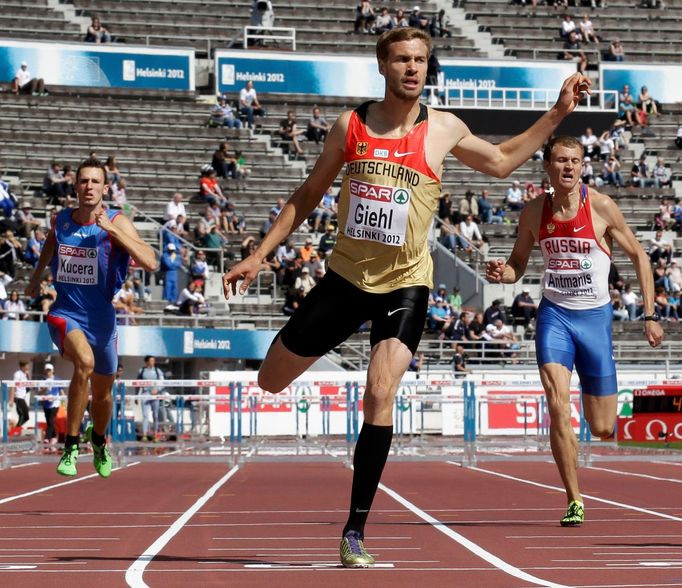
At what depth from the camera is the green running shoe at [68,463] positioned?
1076 centimetres

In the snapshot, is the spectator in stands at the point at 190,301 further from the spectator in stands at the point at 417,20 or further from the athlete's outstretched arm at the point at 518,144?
the athlete's outstretched arm at the point at 518,144

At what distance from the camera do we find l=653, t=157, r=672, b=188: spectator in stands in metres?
39.9

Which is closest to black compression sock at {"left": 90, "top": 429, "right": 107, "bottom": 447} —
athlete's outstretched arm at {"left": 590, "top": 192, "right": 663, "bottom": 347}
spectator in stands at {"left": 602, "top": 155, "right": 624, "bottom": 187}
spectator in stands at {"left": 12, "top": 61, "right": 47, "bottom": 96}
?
athlete's outstretched arm at {"left": 590, "top": 192, "right": 663, "bottom": 347}

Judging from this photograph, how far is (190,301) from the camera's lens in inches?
1249

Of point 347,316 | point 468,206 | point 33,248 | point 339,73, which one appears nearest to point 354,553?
point 347,316

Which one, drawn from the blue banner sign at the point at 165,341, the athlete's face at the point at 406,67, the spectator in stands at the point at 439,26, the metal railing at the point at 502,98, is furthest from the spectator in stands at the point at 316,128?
the athlete's face at the point at 406,67

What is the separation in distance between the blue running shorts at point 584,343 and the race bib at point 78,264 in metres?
3.41

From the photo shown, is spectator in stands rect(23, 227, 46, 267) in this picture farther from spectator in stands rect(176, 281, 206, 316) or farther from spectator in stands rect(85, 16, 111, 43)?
spectator in stands rect(85, 16, 111, 43)

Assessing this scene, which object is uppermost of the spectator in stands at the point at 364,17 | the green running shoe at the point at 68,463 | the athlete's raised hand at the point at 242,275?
the spectator in stands at the point at 364,17

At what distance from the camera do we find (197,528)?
899 centimetres

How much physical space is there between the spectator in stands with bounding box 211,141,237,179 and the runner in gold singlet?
30302 millimetres

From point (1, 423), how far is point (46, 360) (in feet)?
29.8

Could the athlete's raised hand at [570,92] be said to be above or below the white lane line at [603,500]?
above

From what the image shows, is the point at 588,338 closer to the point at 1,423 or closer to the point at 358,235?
the point at 358,235
